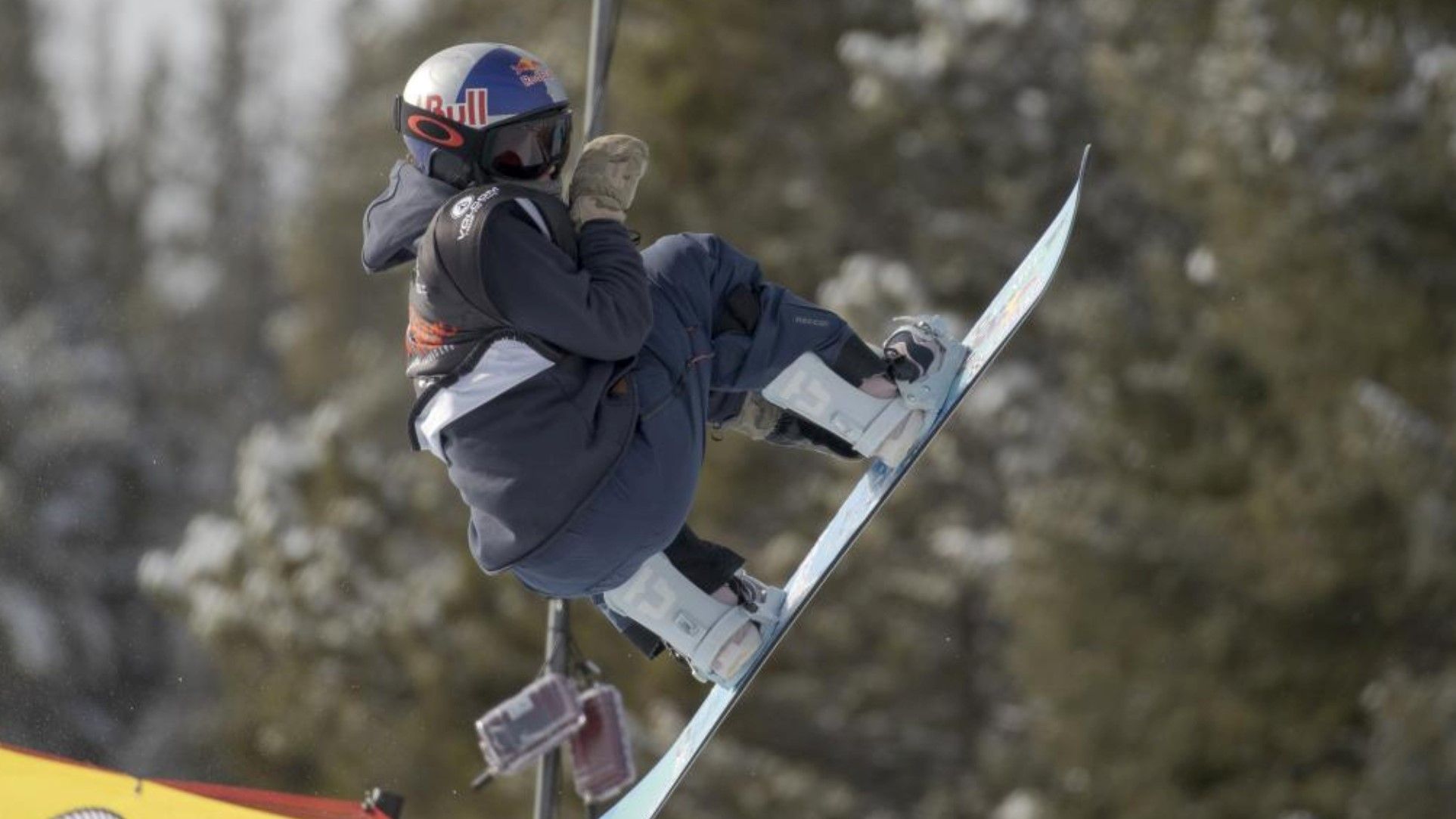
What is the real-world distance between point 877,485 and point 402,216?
1.28 m

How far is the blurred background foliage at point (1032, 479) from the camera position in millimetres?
11812

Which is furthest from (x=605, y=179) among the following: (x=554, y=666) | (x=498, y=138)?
(x=554, y=666)

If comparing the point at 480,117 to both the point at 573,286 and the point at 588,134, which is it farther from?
the point at 588,134

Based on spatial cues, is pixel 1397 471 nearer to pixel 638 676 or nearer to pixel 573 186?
pixel 638 676

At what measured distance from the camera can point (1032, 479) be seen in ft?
44.0

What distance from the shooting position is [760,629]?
5164 mm

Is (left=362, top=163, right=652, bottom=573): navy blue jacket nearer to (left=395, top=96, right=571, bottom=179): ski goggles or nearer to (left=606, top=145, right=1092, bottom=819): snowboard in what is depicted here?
(left=395, top=96, right=571, bottom=179): ski goggles

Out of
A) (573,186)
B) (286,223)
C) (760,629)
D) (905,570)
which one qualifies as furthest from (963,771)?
(286,223)

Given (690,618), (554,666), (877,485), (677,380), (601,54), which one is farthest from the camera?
(554,666)

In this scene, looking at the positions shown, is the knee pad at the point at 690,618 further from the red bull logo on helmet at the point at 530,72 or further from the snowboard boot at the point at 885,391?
the red bull logo on helmet at the point at 530,72

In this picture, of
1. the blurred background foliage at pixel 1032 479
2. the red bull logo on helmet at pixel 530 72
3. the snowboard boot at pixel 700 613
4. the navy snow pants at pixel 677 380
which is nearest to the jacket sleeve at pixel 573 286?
the navy snow pants at pixel 677 380

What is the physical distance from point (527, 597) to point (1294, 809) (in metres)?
4.16

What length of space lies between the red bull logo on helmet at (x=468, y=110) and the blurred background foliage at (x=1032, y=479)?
7761 mm

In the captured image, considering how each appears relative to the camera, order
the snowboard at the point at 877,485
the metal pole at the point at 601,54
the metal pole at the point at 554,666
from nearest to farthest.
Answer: the snowboard at the point at 877,485 < the metal pole at the point at 601,54 < the metal pole at the point at 554,666
